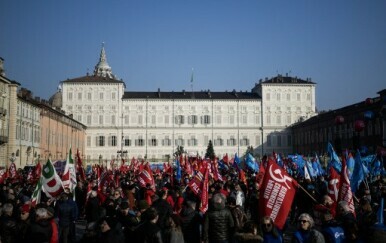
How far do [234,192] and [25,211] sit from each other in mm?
5637

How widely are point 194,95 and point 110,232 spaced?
7724cm

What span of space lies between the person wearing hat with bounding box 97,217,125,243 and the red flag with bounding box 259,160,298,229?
2.10 m

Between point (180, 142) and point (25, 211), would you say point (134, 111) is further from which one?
point (25, 211)

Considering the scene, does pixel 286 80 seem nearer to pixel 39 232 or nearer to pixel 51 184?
pixel 51 184

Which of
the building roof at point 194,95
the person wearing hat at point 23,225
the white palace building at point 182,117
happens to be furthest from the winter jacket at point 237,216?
the building roof at point 194,95

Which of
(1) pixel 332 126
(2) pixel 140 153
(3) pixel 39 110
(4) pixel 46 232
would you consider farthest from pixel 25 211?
(2) pixel 140 153

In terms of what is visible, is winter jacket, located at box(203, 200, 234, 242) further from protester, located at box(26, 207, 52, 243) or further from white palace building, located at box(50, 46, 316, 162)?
white palace building, located at box(50, 46, 316, 162)

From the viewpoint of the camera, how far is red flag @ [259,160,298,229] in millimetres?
6445

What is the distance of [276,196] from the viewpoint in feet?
21.4

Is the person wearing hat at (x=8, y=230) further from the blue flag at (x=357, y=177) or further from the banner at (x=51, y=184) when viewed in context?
the blue flag at (x=357, y=177)

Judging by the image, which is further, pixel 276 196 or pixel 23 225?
pixel 276 196

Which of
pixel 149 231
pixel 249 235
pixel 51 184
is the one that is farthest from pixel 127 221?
pixel 51 184

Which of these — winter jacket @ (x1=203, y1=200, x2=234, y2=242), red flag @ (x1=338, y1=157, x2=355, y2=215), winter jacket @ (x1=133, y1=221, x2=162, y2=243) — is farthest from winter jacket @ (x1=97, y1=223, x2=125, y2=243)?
red flag @ (x1=338, y1=157, x2=355, y2=215)

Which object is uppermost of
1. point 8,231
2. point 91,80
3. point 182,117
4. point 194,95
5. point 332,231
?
point 91,80
